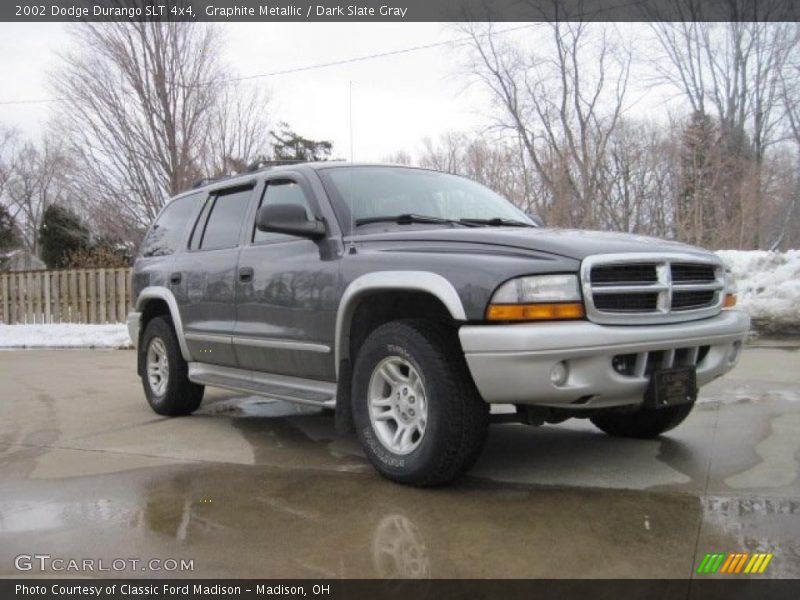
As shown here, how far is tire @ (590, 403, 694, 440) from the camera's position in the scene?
456cm

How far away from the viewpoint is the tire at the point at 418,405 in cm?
352

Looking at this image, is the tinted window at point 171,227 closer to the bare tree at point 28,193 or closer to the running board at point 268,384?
the running board at point 268,384

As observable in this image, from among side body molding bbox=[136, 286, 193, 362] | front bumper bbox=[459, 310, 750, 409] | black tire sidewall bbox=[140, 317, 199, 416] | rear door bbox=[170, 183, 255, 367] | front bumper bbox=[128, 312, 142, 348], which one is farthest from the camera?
front bumper bbox=[128, 312, 142, 348]

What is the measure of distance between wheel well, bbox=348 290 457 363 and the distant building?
34.7 m

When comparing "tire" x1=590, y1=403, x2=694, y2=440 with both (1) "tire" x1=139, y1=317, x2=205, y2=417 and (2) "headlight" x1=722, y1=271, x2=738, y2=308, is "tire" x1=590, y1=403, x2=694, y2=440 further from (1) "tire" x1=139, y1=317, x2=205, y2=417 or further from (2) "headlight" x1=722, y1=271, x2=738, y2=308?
(1) "tire" x1=139, y1=317, x2=205, y2=417

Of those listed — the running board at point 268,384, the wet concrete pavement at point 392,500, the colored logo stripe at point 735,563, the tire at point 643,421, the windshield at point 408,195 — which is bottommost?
the wet concrete pavement at point 392,500

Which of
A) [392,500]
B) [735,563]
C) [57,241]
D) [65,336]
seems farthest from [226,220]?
[57,241]

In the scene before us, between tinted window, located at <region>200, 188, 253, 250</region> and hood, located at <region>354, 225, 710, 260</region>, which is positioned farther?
tinted window, located at <region>200, 188, 253, 250</region>

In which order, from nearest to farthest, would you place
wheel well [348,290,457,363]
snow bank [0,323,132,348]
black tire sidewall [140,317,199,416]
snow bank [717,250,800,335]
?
1. wheel well [348,290,457,363]
2. black tire sidewall [140,317,199,416]
3. snow bank [717,250,800,335]
4. snow bank [0,323,132,348]

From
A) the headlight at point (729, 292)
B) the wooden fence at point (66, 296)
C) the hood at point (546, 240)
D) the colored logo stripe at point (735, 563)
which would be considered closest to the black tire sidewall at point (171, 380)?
the hood at point (546, 240)

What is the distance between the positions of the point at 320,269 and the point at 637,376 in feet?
6.33

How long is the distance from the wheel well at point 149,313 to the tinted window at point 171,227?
44cm

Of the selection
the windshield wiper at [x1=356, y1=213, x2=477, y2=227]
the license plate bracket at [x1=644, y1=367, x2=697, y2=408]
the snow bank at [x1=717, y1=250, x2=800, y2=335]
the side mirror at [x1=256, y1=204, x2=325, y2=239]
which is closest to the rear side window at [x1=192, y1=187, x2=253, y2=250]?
the side mirror at [x1=256, y1=204, x2=325, y2=239]

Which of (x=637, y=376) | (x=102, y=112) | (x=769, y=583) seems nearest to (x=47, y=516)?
(x=637, y=376)
